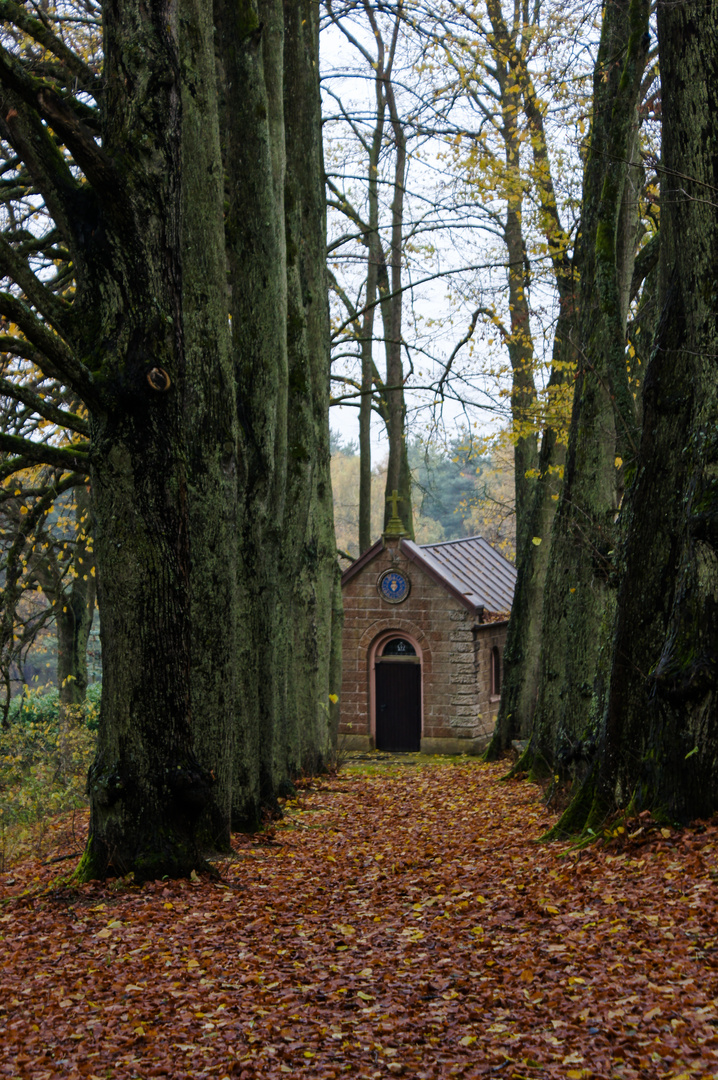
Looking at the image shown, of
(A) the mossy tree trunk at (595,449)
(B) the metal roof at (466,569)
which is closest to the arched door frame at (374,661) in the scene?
(B) the metal roof at (466,569)

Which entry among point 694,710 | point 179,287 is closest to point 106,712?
point 179,287

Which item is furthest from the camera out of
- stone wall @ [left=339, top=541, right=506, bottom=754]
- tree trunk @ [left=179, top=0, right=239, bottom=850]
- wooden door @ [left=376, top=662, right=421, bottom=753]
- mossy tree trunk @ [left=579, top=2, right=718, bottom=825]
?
wooden door @ [left=376, top=662, right=421, bottom=753]

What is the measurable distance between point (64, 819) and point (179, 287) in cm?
773

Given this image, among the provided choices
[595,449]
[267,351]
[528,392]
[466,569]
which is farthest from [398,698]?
[267,351]

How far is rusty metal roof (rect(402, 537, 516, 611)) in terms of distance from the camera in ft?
79.4

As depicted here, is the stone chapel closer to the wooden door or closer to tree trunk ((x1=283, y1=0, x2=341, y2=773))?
the wooden door

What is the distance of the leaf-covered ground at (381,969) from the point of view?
13.0ft

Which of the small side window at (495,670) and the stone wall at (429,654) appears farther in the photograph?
the small side window at (495,670)

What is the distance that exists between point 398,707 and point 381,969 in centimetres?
1977

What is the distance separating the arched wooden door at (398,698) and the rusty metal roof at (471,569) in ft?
6.64

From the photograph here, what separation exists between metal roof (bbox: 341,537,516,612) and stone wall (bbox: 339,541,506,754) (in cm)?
22

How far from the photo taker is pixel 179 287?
6758 millimetres

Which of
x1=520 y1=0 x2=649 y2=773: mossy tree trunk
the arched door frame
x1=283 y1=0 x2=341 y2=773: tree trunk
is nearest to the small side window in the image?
the arched door frame

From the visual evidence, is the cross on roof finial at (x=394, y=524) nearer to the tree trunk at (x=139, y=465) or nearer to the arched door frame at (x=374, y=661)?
the arched door frame at (x=374, y=661)
